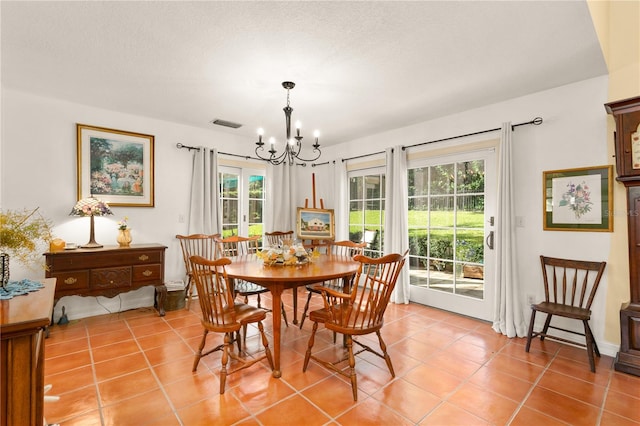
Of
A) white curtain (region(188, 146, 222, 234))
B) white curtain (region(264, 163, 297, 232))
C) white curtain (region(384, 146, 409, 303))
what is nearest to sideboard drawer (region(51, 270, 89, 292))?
white curtain (region(188, 146, 222, 234))

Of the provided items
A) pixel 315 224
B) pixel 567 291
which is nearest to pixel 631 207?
pixel 567 291

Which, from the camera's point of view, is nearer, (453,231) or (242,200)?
(453,231)

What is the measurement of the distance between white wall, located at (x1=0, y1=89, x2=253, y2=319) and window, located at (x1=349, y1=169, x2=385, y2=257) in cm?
264

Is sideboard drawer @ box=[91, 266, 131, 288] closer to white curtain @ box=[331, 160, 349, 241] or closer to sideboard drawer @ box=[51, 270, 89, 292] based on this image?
sideboard drawer @ box=[51, 270, 89, 292]

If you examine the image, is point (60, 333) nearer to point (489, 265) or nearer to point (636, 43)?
point (489, 265)

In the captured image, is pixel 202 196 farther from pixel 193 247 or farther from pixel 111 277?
pixel 111 277

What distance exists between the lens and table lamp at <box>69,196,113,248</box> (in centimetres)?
334

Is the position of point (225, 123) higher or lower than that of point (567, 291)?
higher

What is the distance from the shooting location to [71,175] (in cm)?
355

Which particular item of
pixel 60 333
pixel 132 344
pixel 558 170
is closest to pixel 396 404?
pixel 132 344

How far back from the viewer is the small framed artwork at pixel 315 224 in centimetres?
505

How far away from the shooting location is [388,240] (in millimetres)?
4363

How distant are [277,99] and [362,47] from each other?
131cm

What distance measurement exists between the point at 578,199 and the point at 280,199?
402 centimetres
